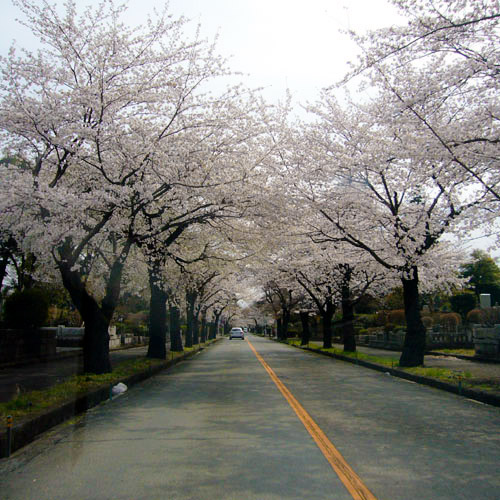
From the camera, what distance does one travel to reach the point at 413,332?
2006 cm

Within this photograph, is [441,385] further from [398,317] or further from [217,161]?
[398,317]

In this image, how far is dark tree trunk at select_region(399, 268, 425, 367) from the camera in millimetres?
19562

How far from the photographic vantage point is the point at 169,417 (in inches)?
403

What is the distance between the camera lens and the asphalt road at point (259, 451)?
575 centimetres

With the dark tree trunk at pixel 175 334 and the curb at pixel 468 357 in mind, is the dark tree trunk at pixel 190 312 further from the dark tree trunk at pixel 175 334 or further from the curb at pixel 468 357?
the curb at pixel 468 357

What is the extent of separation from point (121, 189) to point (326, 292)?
74.2 ft

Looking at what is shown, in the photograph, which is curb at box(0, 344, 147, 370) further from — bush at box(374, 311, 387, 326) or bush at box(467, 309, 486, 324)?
bush at box(374, 311, 387, 326)

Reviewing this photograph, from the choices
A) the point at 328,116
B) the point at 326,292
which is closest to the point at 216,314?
the point at 326,292

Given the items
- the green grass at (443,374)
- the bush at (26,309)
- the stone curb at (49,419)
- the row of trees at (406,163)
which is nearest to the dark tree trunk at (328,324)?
the row of trees at (406,163)

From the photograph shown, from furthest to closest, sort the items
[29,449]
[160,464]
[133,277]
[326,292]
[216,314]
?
[216,314]
[326,292]
[133,277]
[29,449]
[160,464]

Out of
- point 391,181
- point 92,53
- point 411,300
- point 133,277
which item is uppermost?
point 92,53

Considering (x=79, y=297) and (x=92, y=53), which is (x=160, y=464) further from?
(x=92, y=53)

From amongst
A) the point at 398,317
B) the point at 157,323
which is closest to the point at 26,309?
the point at 157,323

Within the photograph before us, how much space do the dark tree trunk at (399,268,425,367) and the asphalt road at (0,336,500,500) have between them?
6.60 metres
